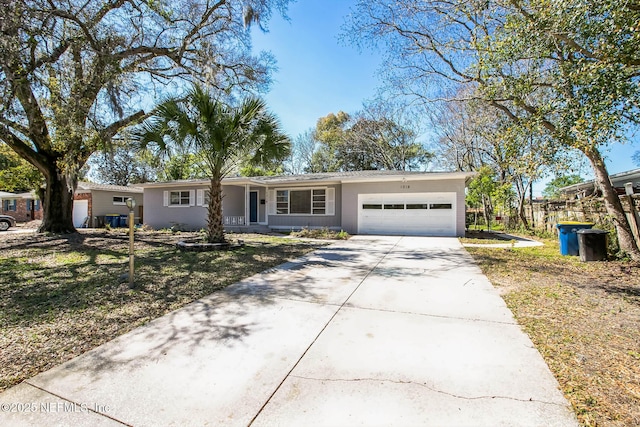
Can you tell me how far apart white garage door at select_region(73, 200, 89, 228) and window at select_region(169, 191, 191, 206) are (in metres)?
6.82

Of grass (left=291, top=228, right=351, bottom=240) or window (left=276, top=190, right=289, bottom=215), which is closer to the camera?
grass (left=291, top=228, right=351, bottom=240)

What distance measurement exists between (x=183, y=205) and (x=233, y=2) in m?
10.6

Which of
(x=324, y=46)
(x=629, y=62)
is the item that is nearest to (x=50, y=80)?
(x=324, y=46)

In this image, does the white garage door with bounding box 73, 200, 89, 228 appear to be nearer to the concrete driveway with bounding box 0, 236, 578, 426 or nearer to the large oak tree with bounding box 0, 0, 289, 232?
the large oak tree with bounding box 0, 0, 289, 232

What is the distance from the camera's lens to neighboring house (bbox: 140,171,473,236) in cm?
1345

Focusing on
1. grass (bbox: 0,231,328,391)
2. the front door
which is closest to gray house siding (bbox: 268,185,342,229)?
the front door

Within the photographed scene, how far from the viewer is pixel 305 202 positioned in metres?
16.0

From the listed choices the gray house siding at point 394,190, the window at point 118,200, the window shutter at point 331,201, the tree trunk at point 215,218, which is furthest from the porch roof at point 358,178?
the tree trunk at point 215,218

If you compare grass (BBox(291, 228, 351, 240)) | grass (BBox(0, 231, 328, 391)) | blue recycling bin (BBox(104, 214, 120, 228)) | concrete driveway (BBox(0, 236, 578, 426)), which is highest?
blue recycling bin (BBox(104, 214, 120, 228))

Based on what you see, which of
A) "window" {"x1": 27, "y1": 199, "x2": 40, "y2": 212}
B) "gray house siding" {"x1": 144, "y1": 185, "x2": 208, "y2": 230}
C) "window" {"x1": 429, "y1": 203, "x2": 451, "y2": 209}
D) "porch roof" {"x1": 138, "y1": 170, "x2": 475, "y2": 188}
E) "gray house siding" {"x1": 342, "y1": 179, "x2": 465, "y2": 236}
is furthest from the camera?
"window" {"x1": 27, "y1": 199, "x2": 40, "y2": 212}

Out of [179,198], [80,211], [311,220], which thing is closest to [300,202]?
[311,220]

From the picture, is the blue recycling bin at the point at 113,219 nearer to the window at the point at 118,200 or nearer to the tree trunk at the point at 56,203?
the window at the point at 118,200

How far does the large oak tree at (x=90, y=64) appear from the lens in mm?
7598

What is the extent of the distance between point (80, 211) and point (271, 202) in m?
13.9
